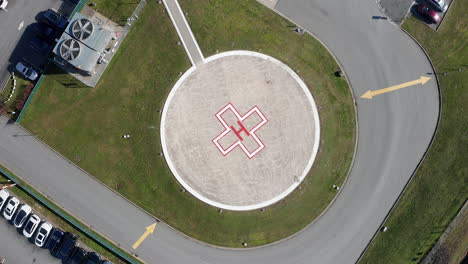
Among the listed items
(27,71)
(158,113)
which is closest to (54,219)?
(158,113)

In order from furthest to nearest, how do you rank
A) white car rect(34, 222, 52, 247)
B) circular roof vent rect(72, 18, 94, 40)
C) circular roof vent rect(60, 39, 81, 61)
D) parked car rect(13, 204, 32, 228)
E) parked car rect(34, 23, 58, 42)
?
parked car rect(34, 23, 58, 42)
parked car rect(13, 204, 32, 228)
white car rect(34, 222, 52, 247)
circular roof vent rect(72, 18, 94, 40)
circular roof vent rect(60, 39, 81, 61)

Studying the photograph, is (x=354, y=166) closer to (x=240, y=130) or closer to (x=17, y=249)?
(x=240, y=130)

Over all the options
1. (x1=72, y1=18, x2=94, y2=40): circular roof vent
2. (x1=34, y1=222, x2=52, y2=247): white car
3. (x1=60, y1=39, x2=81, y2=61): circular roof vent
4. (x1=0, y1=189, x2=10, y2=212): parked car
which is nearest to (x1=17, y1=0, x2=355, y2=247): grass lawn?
(x1=72, y1=18, x2=94, y2=40): circular roof vent

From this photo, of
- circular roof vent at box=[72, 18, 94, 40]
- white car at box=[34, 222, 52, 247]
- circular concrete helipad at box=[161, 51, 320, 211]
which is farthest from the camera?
circular concrete helipad at box=[161, 51, 320, 211]

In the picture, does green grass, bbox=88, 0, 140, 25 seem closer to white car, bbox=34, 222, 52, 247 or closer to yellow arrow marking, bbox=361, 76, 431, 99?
white car, bbox=34, 222, 52, 247

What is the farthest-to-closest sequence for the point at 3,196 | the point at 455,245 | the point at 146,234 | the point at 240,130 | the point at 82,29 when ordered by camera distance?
the point at 240,130 → the point at 455,245 → the point at 146,234 → the point at 3,196 → the point at 82,29

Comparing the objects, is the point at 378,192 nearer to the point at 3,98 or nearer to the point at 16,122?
the point at 16,122
